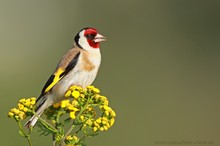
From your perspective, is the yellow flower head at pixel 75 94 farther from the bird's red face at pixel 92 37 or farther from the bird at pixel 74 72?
the bird's red face at pixel 92 37

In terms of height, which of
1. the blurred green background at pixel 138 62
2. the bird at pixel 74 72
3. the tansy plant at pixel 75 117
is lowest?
the tansy plant at pixel 75 117

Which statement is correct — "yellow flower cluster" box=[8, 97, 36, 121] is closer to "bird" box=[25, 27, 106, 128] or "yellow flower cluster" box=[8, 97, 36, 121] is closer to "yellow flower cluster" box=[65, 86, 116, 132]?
"yellow flower cluster" box=[65, 86, 116, 132]

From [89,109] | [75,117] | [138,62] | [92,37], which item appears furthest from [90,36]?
[138,62]

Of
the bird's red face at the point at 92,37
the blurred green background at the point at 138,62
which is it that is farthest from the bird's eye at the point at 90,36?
the blurred green background at the point at 138,62

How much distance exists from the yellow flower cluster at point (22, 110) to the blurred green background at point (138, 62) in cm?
237

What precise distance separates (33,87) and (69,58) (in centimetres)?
429

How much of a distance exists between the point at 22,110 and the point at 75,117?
1.11 feet

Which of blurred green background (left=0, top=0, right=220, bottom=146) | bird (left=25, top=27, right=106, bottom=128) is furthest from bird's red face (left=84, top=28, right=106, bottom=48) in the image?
blurred green background (left=0, top=0, right=220, bottom=146)

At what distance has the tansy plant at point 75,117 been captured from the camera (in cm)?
493

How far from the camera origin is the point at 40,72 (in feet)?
38.3

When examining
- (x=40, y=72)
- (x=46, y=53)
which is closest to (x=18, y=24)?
(x=46, y=53)

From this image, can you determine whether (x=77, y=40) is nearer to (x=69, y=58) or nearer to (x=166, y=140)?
(x=69, y=58)

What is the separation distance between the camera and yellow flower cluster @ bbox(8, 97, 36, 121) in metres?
5.08

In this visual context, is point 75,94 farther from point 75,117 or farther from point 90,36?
point 90,36
